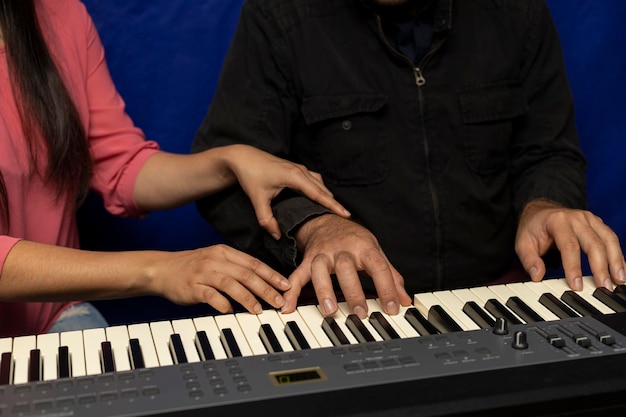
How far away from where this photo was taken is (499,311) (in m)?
1.34

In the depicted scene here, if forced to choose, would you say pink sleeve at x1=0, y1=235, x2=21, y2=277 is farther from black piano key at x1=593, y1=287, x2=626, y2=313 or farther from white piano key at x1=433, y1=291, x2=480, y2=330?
black piano key at x1=593, y1=287, x2=626, y2=313

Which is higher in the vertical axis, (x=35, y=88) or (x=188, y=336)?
(x=35, y=88)

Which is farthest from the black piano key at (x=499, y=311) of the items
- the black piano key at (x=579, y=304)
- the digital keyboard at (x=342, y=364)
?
the black piano key at (x=579, y=304)

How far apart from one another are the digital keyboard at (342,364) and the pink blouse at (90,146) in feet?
1.81

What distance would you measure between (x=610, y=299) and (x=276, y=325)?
51cm

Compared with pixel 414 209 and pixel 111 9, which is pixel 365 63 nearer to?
pixel 414 209

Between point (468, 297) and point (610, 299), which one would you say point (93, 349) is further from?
point (610, 299)

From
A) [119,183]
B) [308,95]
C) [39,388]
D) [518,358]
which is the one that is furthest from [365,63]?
[39,388]

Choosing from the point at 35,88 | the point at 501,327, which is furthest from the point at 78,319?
the point at 501,327

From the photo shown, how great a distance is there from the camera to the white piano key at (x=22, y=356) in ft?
3.68

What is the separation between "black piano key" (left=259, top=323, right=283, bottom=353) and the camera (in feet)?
3.94

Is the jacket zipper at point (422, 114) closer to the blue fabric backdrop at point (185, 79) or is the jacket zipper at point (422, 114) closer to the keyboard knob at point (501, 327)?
the blue fabric backdrop at point (185, 79)

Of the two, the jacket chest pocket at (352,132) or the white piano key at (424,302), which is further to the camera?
the jacket chest pocket at (352,132)

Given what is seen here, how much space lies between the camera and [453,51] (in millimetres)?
1915
